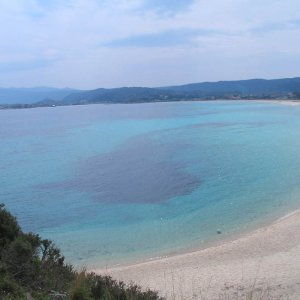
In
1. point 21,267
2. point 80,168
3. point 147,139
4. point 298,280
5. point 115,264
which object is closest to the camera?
point 21,267

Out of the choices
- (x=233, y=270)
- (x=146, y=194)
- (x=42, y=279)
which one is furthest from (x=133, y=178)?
(x=42, y=279)

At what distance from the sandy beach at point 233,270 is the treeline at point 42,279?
10.4ft

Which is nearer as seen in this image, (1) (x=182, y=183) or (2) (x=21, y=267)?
(2) (x=21, y=267)

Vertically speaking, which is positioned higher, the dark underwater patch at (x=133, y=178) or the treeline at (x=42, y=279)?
the treeline at (x=42, y=279)

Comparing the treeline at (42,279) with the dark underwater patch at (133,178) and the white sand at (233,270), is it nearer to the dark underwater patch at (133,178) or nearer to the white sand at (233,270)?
the white sand at (233,270)

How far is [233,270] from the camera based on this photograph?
13.2 metres

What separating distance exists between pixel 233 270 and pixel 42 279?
7.61 m

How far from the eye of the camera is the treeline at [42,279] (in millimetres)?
5798

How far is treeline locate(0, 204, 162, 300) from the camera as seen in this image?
19.0ft

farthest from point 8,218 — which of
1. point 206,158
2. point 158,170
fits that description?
point 206,158

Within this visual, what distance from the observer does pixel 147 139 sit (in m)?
53.7

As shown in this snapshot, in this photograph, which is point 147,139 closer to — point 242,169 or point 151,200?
point 242,169

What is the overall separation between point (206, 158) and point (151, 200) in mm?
13985

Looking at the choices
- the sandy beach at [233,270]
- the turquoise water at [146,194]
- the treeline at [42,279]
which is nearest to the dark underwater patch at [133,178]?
the turquoise water at [146,194]
